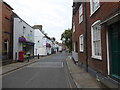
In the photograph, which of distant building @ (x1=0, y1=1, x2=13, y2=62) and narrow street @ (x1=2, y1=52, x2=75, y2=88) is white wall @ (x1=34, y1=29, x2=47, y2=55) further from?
narrow street @ (x1=2, y1=52, x2=75, y2=88)

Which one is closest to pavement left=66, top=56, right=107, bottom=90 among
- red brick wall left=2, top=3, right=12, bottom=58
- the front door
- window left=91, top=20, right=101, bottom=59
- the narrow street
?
the narrow street

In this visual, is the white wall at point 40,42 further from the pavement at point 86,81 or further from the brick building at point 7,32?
the pavement at point 86,81

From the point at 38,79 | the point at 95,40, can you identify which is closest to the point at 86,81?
the point at 95,40

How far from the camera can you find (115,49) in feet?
21.2

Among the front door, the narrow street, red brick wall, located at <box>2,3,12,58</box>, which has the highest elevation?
red brick wall, located at <box>2,3,12,58</box>

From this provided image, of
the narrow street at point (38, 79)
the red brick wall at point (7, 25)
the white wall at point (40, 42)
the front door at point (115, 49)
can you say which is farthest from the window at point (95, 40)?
the white wall at point (40, 42)

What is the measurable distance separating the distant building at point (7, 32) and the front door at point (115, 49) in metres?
13.4

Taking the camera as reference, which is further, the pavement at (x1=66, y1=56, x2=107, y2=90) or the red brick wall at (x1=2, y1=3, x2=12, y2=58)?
the red brick wall at (x1=2, y1=3, x2=12, y2=58)

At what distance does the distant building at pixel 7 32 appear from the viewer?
17.1 m

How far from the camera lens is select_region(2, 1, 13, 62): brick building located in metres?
17.2

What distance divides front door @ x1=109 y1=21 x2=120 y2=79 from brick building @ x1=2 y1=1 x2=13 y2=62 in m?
13.4

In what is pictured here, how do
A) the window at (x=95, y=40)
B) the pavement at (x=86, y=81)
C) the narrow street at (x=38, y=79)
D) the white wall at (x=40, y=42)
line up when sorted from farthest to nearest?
the white wall at (x=40, y=42)
the window at (x=95, y=40)
the narrow street at (x=38, y=79)
the pavement at (x=86, y=81)

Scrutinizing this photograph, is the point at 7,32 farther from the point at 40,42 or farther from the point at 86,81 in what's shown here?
the point at 40,42

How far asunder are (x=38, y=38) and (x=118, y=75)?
3878 centimetres
